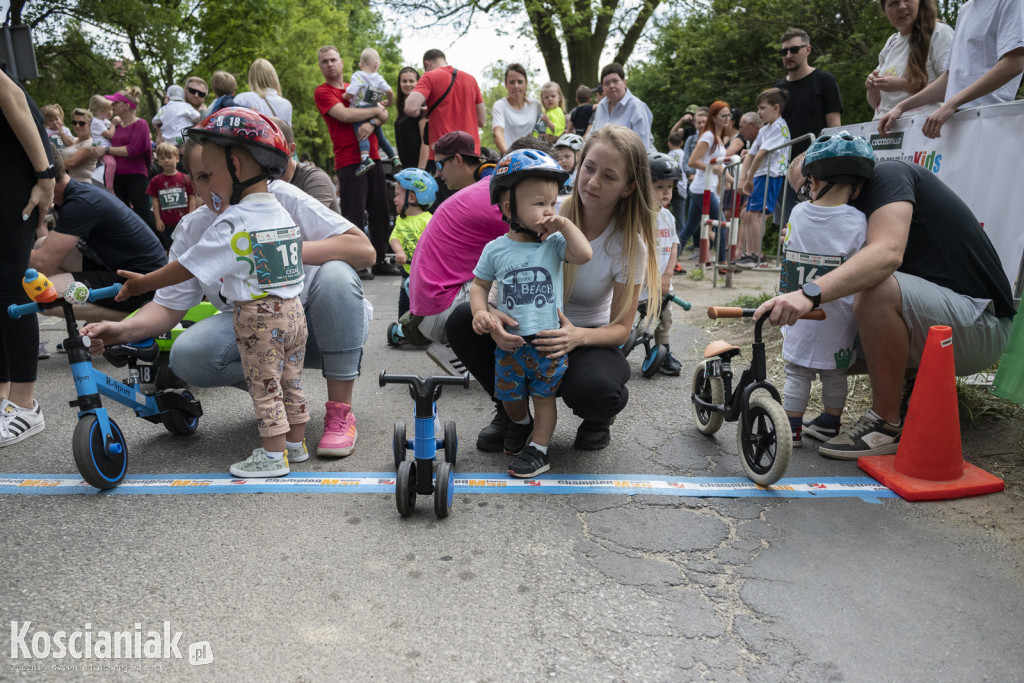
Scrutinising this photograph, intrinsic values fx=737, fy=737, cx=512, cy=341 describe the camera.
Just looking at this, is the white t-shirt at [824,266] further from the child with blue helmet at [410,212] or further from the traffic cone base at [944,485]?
the child with blue helmet at [410,212]

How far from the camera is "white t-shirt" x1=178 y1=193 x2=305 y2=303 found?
3117mm

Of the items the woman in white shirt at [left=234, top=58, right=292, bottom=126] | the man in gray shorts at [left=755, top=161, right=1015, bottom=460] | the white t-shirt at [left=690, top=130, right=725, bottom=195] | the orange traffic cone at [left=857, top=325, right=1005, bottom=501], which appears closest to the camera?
the orange traffic cone at [left=857, top=325, right=1005, bottom=501]

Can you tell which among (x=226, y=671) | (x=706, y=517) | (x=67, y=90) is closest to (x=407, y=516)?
(x=226, y=671)

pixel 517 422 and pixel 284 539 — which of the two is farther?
pixel 517 422

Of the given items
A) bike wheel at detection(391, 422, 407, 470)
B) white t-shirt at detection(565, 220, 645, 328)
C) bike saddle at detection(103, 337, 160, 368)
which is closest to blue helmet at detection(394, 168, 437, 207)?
bike saddle at detection(103, 337, 160, 368)

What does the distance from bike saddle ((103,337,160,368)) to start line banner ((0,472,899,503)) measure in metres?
0.92

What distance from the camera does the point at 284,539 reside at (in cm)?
274

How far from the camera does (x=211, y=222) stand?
3.52m

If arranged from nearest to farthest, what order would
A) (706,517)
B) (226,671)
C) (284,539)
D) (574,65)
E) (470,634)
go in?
(226,671) < (470,634) < (284,539) < (706,517) < (574,65)

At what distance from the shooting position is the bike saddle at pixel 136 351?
4.08 metres

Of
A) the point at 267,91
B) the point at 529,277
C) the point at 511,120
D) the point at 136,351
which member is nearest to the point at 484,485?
the point at 529,277

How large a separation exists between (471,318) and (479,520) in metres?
1.05

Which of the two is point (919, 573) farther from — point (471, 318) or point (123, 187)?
point (123, 187)

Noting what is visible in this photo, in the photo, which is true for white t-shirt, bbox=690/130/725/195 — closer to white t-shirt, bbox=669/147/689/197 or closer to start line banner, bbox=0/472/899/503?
white t-shirt, bbox=669/147/689/197
